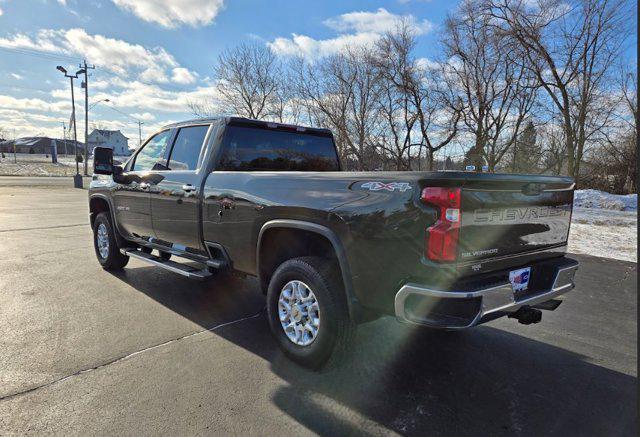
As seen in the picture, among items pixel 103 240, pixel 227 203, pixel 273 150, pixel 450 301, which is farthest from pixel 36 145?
pixel 450 301

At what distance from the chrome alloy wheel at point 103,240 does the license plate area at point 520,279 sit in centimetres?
543

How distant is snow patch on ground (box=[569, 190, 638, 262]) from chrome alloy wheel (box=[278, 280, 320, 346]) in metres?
7.12

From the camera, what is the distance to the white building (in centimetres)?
11045

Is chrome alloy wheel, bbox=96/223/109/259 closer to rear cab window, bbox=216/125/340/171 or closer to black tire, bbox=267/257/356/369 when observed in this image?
rear cab window, bbox=216/125/340/171

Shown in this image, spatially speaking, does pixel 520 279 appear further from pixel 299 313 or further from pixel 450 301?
pixel 299 313

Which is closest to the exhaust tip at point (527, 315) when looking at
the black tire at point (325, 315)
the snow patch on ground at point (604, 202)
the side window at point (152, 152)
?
the black tire at point (325, 315)

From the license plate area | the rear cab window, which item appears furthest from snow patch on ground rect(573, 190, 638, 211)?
the license plate area

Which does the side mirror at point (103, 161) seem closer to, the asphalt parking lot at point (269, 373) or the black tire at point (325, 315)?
the asphalt parking lot at point (269, 373)

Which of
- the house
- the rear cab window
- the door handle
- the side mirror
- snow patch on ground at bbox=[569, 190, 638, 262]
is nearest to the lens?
the door handle

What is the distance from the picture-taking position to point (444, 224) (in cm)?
253

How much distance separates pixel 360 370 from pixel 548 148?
1070 inches

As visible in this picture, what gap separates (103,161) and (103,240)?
4.55 ft

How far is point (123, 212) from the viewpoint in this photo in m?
5.66

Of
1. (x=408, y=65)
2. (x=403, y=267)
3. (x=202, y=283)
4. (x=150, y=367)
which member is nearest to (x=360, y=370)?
(x=403, y=267)
